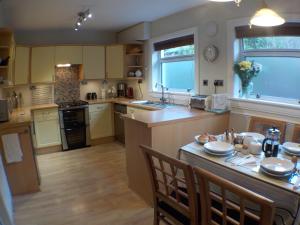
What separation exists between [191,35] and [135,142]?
1950 millimetres

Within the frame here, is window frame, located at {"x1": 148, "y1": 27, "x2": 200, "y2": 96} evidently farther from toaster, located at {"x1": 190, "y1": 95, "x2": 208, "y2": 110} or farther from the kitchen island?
the kitchen island

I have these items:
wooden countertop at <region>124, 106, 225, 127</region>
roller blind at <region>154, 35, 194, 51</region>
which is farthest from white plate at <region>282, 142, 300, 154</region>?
roller blind at <region>154, 35, 194, 51</region>

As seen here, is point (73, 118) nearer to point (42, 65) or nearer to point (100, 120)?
point (100, 120)

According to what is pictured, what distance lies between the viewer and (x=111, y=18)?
4195 mm

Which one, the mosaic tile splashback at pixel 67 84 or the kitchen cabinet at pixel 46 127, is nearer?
the kitchen cabinet at pixel 46 127

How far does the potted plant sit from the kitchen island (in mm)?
490

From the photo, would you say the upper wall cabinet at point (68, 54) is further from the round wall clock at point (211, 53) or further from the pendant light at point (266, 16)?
the pendant light at point (266, 16)

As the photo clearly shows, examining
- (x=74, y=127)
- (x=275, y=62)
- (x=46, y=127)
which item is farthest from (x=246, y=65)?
(x=46, y=127)

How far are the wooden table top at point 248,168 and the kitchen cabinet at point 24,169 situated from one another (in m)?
2.01

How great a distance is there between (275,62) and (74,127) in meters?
3.58

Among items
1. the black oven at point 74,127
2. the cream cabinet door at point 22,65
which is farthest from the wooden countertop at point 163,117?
the cream cabinet door at point 22,65

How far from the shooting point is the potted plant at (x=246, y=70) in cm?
304

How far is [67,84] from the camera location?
205 inches

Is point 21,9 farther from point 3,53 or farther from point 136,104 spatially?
point 136,104
